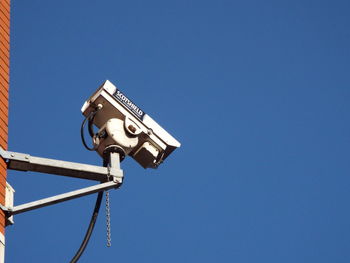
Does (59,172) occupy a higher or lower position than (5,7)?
lower

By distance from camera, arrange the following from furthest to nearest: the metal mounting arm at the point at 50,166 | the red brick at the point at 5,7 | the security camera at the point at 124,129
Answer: the red brick at the point at 5,7
the security camera at the point at 124,129
the metal mounting arm at the point at 50,166

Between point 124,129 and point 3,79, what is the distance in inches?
42.3

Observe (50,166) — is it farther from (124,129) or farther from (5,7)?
(5,7)

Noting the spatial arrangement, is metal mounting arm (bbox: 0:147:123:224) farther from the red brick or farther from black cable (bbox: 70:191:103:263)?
the red brick

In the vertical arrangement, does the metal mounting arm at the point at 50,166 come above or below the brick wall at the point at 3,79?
below

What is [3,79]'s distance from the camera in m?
6.22

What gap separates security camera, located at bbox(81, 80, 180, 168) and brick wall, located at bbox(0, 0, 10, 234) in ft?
2.73

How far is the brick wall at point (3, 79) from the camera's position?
18.4ft

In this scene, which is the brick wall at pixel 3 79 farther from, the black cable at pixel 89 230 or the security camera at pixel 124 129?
the security camera at pixel 124 129

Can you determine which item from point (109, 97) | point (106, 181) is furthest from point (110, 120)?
point (106, 181)

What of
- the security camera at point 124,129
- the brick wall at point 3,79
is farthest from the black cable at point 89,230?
the brick wall at point 3,79

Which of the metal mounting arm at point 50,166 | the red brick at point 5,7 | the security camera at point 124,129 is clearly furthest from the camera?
the red brick at point 5,7

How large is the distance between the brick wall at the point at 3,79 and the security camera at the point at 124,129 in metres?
0.83

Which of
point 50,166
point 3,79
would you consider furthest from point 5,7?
point 50,166
